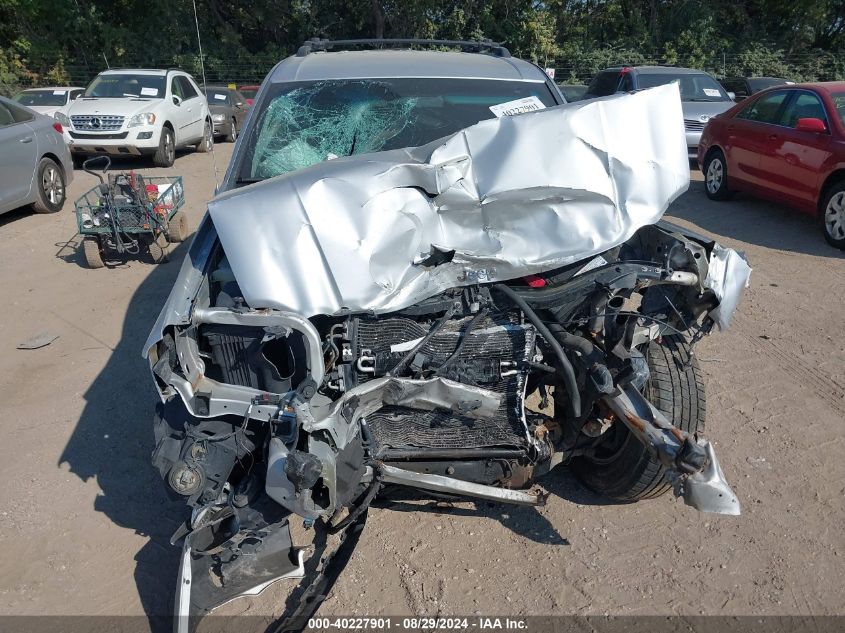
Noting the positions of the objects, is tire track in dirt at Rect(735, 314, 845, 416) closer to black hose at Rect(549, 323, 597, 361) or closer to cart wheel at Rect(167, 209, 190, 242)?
black hose at Rect(549, 323, 597, 361)

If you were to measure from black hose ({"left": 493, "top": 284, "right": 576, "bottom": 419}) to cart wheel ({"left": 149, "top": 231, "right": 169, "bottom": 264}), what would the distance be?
5.31 m

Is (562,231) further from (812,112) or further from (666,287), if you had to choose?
(812,112)

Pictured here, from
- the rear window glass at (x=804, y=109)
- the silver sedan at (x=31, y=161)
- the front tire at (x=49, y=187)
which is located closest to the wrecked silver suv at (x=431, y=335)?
the rear window glass at (x=804, y=109)

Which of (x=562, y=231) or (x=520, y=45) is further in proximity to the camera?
(x=520, y=45)

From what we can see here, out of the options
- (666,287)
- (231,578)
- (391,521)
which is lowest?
(391,521)

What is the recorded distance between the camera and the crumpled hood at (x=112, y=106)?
11906 millimetres

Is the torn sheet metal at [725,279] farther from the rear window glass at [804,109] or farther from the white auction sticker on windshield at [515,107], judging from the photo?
the rear window glass at [804,109]

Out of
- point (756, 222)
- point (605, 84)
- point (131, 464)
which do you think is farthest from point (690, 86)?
point (131, 464)

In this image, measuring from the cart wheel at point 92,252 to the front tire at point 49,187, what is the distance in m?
2.64

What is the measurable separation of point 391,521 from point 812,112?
22.9ft

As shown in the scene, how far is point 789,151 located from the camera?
741cm

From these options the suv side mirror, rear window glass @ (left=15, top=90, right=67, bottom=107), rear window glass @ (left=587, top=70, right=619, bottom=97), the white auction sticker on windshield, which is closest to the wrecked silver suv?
the white auction sticker on windshield

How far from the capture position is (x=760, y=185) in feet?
26.2

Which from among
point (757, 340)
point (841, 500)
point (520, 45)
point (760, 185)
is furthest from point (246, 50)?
point (841, 500)
